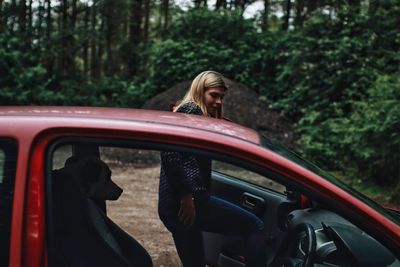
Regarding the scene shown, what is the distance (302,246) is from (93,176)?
1083 millimetres

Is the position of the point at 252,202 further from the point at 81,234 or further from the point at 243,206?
the point at 81,234

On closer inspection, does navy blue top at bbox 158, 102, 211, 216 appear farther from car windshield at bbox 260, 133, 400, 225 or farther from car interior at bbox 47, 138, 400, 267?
car windshield at bbox 260, 133, 400, 225

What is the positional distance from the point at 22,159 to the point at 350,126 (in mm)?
8584

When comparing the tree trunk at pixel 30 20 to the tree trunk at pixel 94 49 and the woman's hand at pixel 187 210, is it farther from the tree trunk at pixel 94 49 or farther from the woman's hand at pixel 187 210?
the woman's hand at pixel 187 210

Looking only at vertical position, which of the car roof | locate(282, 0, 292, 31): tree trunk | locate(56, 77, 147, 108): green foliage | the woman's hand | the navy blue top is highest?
locate(282, 0, 292, 31): tree trunk

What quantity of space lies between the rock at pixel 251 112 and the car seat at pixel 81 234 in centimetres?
1060

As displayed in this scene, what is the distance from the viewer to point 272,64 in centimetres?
1580

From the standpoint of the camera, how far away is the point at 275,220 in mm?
2920

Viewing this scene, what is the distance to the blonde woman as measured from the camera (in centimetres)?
243

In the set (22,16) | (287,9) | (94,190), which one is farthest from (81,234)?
(287,9)

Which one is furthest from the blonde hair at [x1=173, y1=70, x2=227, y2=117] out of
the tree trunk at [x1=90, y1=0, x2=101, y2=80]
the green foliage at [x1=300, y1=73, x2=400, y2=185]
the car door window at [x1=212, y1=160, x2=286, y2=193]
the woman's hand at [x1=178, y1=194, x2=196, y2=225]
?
the tree trunk at [x1=90, y1=0, x2=101, y2=80]

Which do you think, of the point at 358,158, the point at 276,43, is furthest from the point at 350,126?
the point at 276,43

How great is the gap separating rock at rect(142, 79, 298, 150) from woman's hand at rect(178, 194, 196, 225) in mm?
10250

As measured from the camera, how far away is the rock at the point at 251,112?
13.2 meters
